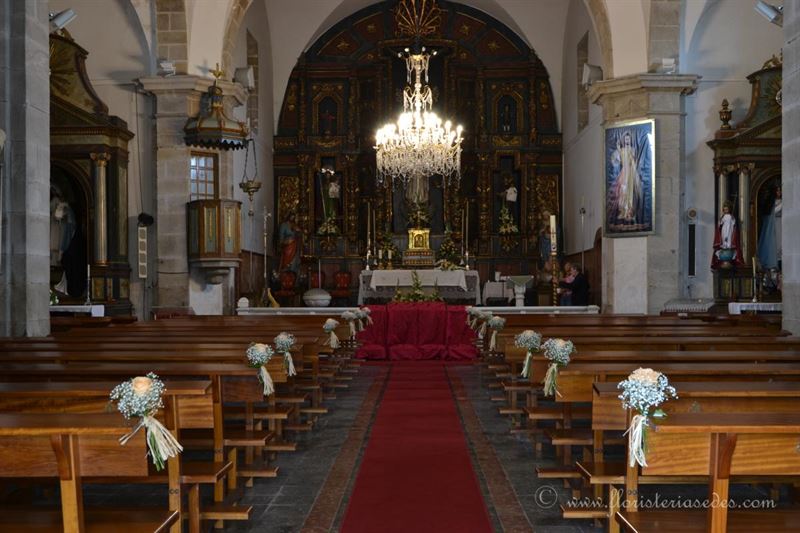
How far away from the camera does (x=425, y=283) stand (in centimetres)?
1795

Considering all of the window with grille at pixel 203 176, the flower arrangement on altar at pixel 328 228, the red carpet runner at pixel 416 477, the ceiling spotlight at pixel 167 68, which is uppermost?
the ceiling spotlight at pixel 167 68

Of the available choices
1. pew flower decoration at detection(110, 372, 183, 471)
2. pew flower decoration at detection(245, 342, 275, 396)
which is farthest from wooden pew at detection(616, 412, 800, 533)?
pew flower decoration at detection(245, 342, 275, 396)

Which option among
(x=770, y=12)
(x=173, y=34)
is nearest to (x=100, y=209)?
(x=173, y=34)

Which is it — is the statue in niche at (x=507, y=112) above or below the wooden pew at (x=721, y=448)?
above

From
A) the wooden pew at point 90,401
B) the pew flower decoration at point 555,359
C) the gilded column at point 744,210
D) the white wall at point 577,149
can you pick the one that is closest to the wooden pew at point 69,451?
the wooden pew at point 90,401

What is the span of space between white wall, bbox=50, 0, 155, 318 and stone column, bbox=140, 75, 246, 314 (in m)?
0.35

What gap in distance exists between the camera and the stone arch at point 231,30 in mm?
15867

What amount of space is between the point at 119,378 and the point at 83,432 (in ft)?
7.91

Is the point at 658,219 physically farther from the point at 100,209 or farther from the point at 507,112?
the point at 100,209

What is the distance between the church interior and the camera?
13.8 ft

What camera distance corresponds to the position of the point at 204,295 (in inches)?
616

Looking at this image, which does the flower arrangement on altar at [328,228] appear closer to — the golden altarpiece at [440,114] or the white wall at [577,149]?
the golden altarpiece at [440,114]

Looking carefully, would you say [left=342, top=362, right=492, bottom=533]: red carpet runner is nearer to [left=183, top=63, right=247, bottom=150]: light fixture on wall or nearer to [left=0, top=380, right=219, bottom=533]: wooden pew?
[left=0, top=380, right=219, bottom=533]: wooden pew

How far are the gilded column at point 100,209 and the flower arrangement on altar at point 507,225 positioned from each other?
34.8ft
